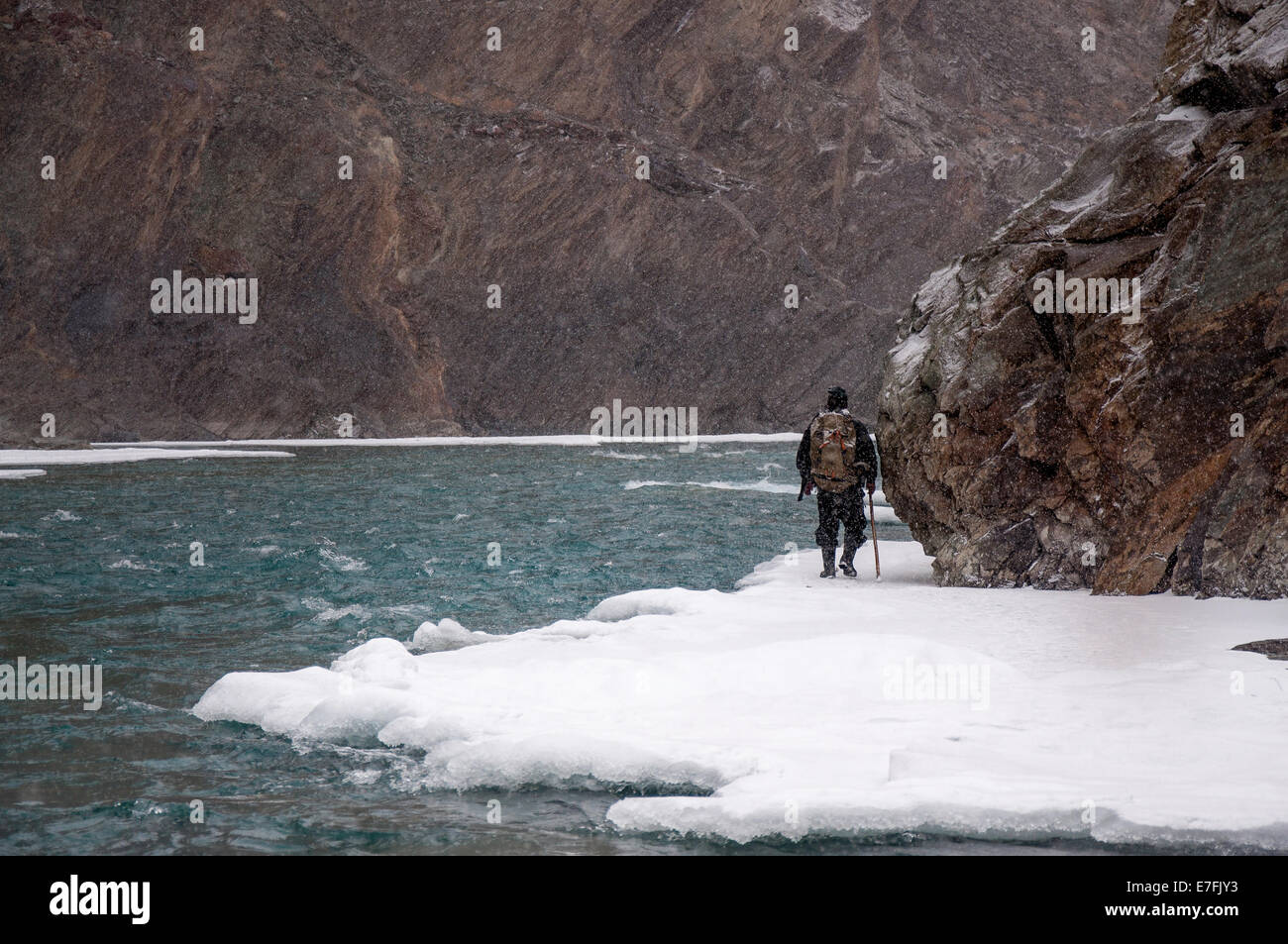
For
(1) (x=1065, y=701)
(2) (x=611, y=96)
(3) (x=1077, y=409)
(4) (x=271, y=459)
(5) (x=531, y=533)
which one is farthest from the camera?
(2) (x=611, y=96)

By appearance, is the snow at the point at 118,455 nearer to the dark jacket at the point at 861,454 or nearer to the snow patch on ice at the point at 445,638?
the dark jacket at the point at 861,454

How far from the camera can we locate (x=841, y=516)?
1302cm

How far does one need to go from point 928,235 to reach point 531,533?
66.2 meters

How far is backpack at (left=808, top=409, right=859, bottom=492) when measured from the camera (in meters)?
12.8

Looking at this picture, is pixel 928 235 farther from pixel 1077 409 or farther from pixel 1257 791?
pixel 1257 791

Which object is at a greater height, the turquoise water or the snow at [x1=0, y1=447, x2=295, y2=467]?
the snow at [x1=0, y1=447, x2=295, y2=467]

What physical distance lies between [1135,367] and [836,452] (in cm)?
306

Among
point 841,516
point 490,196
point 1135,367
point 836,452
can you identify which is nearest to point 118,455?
point 490,196

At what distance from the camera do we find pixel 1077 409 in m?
11.4

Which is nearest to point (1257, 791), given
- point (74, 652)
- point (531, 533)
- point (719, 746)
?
point (719, 746)

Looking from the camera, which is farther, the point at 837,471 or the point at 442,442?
the point at 442,442

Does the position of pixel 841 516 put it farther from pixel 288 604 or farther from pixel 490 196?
pixel 490 196

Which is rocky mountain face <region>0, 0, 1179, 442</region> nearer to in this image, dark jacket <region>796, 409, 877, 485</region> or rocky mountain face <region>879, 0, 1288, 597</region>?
dark jacket <region>796, 409, 877, 485</region>

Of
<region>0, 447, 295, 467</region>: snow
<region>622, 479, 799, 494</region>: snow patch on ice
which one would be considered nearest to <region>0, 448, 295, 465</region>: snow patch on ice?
<region>0, 447, 295, 467</region>: snow
